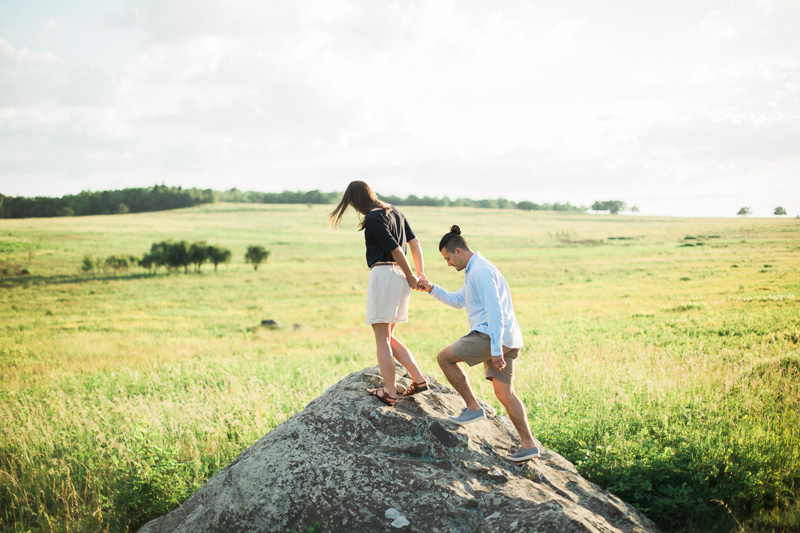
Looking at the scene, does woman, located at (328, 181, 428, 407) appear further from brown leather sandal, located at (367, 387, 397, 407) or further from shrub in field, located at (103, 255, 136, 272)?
shrub in field, located at (103, 255, 136, 272)

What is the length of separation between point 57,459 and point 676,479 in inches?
340

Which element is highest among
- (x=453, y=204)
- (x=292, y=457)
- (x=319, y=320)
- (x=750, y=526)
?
(x=453, y=204)

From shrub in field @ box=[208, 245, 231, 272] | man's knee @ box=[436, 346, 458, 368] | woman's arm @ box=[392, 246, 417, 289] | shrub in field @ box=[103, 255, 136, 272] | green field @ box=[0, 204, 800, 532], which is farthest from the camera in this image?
shrub in field @ box=[208, 245, 231, 272]

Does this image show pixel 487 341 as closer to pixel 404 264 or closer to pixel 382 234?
pixel 404 264

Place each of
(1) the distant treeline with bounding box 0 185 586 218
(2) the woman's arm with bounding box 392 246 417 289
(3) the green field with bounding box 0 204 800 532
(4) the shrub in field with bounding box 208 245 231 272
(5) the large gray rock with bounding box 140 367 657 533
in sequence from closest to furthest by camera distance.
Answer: (5) the large gray rock with bounding box 140 367 657 533
(2) the woman's arm with bounding box 392 246 417 289
(3) the green field with bounding box 0 204 800 532
(4) the shrub in field with bounding box 208 245 231 272
(1) the distant treeline with bounding box 0 185 586 218

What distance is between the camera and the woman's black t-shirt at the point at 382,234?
17.2 feet

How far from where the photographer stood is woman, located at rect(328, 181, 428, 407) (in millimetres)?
5297

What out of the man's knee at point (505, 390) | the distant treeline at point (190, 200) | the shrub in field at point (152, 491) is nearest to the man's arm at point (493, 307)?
the man's knee at point (505, 390)

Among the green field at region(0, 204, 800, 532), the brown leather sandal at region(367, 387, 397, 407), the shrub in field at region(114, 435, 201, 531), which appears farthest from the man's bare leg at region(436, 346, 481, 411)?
the shrub in field at region(114, 435, 201, 531)

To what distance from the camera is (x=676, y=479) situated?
219 inches

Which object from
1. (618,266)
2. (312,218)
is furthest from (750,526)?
(312,218)

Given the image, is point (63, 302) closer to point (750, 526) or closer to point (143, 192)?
point (750, 526)

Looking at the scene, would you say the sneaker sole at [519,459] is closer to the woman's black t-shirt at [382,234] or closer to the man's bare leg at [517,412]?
the man's bare leg at [517,412]

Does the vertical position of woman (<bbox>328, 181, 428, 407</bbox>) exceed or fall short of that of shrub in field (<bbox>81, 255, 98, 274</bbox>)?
it exceeds it
